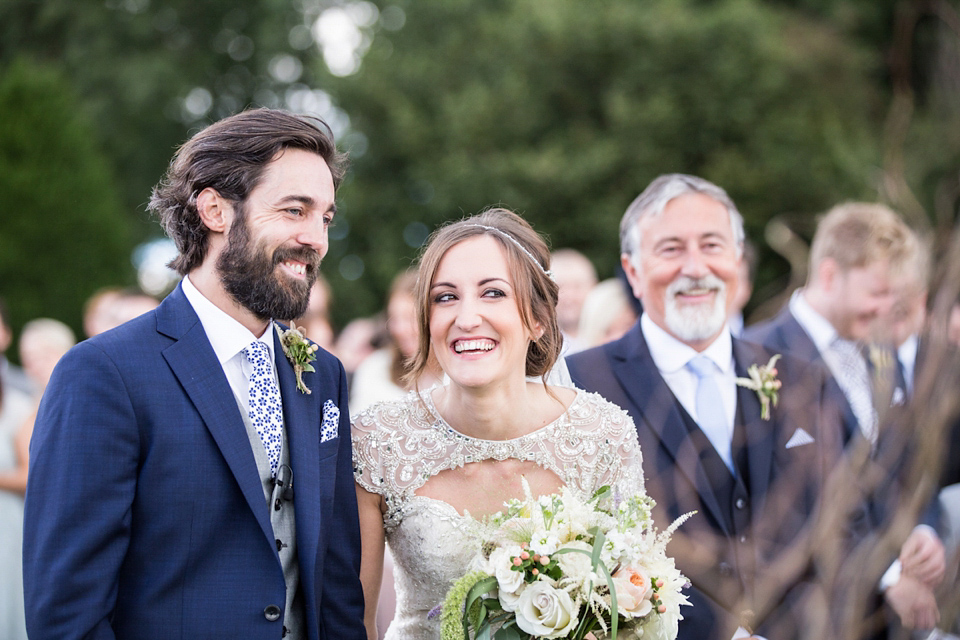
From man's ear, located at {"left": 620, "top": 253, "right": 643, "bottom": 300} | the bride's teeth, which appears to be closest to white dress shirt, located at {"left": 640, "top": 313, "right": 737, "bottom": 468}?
man's ear, located at {"left": 620, "top": 253, "right": 643, "bottom": 300}

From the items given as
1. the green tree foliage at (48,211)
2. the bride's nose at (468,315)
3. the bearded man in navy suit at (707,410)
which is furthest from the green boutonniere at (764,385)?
the green tree foliage at (48,211)

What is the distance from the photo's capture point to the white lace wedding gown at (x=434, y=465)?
3.30 m

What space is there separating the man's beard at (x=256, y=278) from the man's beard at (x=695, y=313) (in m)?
1.76

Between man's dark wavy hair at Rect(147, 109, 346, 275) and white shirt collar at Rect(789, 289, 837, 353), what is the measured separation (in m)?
3.25

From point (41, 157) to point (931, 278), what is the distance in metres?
15.7

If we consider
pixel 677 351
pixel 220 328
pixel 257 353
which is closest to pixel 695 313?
pixel 677 351

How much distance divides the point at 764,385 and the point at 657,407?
1.64 feet

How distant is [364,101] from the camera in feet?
68.9

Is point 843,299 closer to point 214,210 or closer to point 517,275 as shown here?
point 517,275

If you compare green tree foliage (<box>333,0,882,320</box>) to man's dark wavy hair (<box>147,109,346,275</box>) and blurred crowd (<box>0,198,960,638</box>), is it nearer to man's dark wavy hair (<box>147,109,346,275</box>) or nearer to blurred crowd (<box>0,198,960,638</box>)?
blurred crowd (<box>0,198,960,638</box>)

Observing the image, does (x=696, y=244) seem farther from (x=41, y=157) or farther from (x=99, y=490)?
(x=41, y=157)

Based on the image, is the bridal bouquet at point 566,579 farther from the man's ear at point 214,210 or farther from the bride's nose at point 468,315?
the man's ear at point 214,210

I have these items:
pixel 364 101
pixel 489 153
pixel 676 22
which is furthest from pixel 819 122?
pixel 364 101

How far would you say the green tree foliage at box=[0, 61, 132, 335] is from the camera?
14.3 meters
